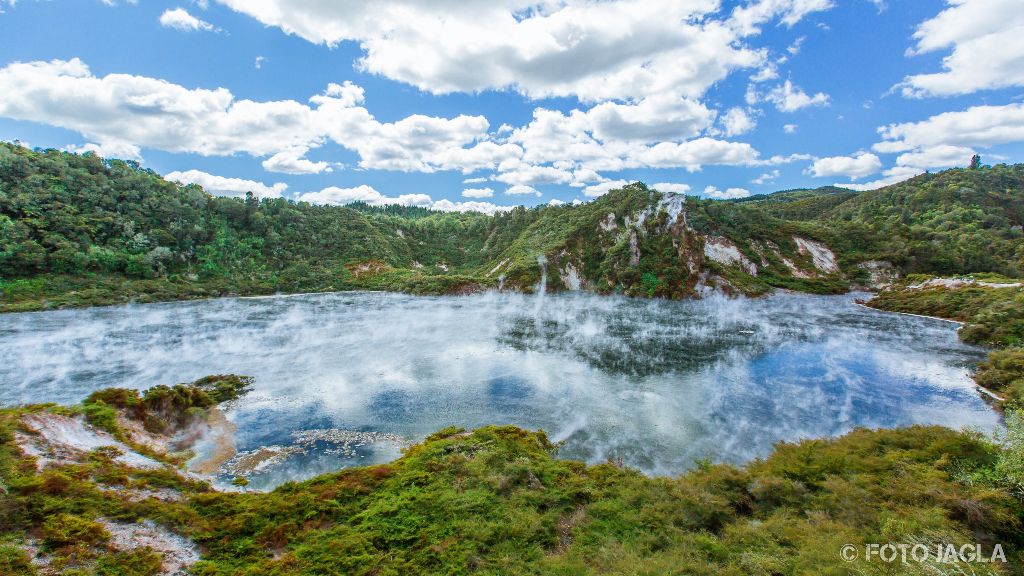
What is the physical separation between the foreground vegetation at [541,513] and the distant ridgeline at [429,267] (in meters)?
68.6

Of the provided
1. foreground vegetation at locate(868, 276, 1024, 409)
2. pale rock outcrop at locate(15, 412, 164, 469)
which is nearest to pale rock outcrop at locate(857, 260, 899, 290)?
foreground vegetation at locate(868, 276, 1024, 409)

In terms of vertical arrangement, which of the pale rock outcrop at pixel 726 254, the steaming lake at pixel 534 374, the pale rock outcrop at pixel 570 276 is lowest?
the steaming lake at pixel 534 374

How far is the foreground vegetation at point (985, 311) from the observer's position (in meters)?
24.3

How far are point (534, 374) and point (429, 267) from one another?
103 m

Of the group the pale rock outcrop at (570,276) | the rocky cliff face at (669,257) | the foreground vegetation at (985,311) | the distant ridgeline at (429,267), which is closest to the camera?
the foreground vegetation at (985,311)

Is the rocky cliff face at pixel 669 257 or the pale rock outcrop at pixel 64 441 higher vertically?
the rocky cliff face at pixel 669 257

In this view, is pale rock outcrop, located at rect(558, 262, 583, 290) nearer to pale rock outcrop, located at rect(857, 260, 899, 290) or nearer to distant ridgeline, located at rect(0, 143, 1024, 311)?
distant ridgeline, located at rect(0, 143, 1024, 311)

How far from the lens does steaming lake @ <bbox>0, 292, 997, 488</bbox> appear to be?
18859 millimetres

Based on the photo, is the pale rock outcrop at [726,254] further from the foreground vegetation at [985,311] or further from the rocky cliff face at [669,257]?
the foreground vegetation at [985,311]

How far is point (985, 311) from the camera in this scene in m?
37.6

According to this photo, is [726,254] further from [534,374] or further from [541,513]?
[541,513]

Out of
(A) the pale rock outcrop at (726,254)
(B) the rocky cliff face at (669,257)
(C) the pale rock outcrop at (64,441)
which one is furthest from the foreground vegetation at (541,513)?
(A) the pale rock outcrop at (726,254)

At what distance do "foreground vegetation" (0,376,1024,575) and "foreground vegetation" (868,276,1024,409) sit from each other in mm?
13460

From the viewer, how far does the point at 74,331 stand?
4116cm
